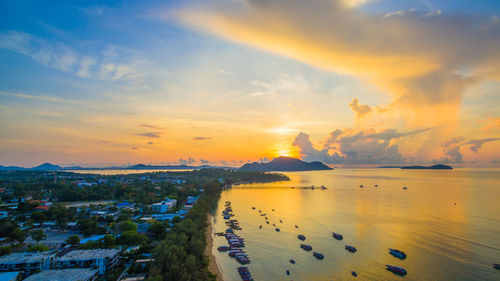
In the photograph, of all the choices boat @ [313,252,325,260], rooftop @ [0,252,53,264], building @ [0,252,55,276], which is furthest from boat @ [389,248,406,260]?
rooftop @ [0,252,53,264]

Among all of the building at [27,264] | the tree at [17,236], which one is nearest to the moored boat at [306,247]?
the building at [27,264]

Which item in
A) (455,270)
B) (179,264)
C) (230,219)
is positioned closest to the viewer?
(179,264)

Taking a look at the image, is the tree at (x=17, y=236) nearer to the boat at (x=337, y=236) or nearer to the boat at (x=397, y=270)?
the boat at (x=337, y=236)

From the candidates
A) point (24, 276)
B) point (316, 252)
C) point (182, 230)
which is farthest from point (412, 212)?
A: point (24, 276)

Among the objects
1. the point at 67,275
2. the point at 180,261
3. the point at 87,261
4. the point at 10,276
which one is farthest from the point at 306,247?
the point at 10,276

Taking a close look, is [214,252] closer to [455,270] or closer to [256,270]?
[256,270]

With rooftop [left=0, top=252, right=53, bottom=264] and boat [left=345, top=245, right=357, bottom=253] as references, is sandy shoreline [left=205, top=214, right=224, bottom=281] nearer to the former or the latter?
rooftop [left=0, top=252, right=53, bottom=264]

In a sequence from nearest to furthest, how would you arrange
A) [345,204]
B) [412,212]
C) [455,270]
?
[455,270]
[412,212]
[345,204]

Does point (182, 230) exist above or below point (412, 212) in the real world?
above
